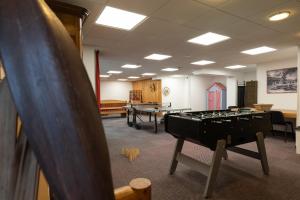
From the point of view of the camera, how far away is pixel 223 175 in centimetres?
273

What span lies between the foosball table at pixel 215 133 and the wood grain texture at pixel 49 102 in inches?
77.5

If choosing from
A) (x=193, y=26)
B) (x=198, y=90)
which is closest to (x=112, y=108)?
(x=198, y=90)

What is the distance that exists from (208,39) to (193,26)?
0.84 metres

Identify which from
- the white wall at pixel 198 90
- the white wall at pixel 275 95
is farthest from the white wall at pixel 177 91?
the white wall at pixel 275 95

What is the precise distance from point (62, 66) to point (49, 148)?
0.16 m

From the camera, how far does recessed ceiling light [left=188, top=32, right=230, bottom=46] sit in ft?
10.5

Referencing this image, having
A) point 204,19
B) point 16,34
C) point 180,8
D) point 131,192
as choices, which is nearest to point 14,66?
point 16,34

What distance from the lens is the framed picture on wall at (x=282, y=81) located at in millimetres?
5238

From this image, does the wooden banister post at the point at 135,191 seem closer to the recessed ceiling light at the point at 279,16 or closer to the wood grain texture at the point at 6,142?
the wood grain texture at the point at 6,142

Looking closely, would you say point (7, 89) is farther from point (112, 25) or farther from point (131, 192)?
point (112, 25)

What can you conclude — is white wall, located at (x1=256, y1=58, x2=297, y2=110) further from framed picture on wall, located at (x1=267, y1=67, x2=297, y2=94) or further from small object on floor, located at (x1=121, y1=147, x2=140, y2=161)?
small object on floor, located at (x1=121, y1=147, x2=140, y2=161)

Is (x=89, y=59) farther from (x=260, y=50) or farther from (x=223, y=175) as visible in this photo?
(x=260, y=50)

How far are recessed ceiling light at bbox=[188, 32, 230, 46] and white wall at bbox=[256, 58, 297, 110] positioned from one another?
3319 mm

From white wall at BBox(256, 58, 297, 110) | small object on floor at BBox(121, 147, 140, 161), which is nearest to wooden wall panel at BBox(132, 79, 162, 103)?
white wall at BBox(256, 58, 297, 110)
